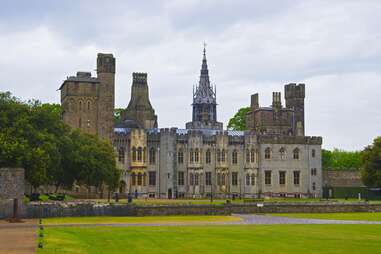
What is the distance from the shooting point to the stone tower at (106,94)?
103 meters

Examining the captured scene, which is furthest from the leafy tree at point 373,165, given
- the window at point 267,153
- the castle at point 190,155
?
the window at point 267,153

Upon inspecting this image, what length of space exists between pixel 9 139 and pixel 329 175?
67827mm

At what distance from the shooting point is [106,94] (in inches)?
4122

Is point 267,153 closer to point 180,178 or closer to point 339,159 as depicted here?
point 180,178

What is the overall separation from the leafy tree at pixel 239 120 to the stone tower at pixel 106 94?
42.7 meters

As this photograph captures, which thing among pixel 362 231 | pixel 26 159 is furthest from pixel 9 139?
pixel 362 231

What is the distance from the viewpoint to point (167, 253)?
2675 cm

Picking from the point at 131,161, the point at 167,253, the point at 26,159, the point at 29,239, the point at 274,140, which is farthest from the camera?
the point at 274,140

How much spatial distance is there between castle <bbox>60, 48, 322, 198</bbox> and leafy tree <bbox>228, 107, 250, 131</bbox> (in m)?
26.9

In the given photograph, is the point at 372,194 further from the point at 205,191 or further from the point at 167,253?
the point at 167,253

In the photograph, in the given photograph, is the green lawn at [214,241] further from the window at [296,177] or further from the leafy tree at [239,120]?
the leafy tree at [239,120]

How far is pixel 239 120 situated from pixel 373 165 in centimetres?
5080

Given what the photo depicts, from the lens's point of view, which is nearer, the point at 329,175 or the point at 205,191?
the point at 205,191

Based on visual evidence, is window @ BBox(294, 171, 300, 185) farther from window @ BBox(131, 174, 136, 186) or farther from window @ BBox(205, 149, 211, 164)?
window @ BBox(131, 174, 136, 186)
